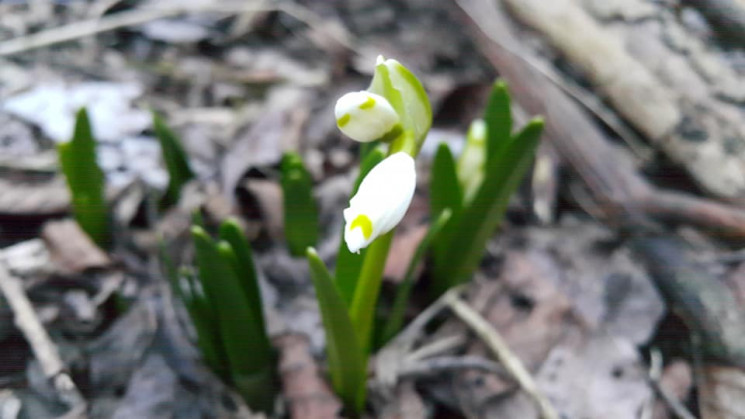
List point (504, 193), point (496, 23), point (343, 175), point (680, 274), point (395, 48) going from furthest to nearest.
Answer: point (395, 48) → point (496, 23) → point (343, 175) → point (680, 274) → point (504, 193)

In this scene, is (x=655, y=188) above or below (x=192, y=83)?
below

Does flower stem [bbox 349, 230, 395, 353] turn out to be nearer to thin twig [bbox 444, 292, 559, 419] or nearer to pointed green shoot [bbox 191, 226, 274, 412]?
pointed green shoot [bbox 191, 226, 274, 412]

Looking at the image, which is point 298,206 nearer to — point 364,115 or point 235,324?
point 235,324

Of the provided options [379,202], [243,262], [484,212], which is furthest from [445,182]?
[379,202]

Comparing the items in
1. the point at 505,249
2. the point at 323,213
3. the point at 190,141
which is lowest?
the point at 505,249

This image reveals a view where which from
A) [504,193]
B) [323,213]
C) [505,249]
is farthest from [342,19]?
[504,193]

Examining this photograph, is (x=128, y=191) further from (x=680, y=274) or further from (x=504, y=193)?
(x=680, y=274)
